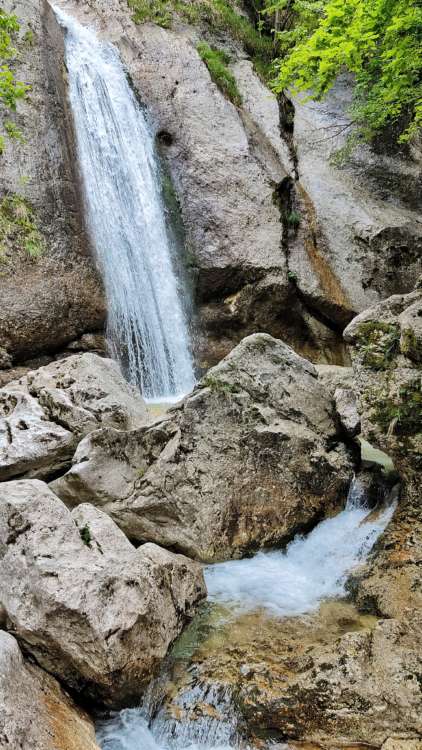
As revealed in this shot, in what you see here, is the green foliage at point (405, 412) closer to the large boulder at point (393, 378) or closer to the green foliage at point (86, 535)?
the large boulder at point (393, 378)

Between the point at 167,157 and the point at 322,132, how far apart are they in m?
4.57

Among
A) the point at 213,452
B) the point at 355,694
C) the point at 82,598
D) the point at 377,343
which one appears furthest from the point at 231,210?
the point at 355,694

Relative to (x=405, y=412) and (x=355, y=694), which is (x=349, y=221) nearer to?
(x=405, y=412)

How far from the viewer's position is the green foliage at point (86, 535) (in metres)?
4.47

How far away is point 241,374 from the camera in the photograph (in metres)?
6.65

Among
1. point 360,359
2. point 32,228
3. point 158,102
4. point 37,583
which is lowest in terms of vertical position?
point 37,583

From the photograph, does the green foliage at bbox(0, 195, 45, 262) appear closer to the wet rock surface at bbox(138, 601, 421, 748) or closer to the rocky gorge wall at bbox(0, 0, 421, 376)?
the rocky gorge wall at bbox(0, 0, 421, 376)

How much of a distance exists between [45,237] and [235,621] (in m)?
8.80

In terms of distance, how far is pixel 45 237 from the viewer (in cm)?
1101

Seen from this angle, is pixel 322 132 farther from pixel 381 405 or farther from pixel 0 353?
pixel 381 405

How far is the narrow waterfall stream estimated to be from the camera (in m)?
3.70

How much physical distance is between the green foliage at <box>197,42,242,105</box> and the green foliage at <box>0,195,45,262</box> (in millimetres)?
7406

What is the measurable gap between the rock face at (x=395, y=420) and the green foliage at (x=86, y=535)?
2.43 metres

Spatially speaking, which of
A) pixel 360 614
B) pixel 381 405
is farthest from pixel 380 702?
pixel 381 405
